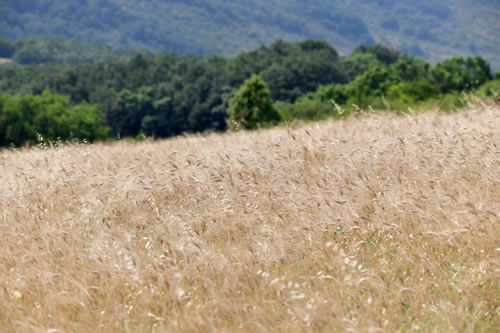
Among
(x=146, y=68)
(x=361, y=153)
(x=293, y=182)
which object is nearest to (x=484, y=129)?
(x=361, y=153)

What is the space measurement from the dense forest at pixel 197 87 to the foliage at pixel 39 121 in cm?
16

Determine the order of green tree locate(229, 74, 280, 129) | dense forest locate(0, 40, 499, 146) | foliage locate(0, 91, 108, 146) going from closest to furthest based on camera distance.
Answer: green tree locate(229, 74, 280, 129)
foliage locate(0, 91, 108, 146)
dense forest locate(0, 40, 499, 146)

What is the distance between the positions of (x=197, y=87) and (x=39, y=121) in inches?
1791

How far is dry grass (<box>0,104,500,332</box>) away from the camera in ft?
14.1

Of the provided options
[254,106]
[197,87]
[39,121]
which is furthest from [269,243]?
[197,87]

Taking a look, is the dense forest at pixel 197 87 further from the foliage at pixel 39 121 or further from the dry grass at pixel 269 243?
the dry grass at pixel 269 243

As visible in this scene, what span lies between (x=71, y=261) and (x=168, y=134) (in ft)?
403

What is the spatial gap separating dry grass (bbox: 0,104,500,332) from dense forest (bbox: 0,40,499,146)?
5274cm

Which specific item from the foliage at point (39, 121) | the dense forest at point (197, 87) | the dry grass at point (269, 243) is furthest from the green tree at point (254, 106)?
the dry grass at point (269, 243)

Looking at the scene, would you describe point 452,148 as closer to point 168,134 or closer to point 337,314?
point 337,314

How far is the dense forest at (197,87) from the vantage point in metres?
90.8

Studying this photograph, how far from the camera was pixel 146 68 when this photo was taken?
159 metres

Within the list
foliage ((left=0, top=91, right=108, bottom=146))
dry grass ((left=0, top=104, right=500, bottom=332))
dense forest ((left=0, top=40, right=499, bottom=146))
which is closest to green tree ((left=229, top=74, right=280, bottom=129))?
dense forest ((left=0, top=40, right=499, bottom=146))

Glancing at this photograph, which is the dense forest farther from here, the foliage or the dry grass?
the dry grass
